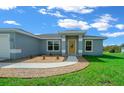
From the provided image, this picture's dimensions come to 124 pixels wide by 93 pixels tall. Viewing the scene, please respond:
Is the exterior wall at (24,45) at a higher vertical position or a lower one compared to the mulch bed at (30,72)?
higher

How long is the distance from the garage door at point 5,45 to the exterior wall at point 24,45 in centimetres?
43

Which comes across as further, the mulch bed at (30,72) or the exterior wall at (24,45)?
the exterior wall at (24,45)

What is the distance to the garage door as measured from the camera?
15535mm

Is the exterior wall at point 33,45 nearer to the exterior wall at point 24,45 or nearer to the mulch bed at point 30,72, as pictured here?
the exterior wall at point 24,45

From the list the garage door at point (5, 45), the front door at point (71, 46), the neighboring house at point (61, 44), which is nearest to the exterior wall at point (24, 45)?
the neighboring house at point (61, 44)

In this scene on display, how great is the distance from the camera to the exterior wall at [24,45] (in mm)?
15617

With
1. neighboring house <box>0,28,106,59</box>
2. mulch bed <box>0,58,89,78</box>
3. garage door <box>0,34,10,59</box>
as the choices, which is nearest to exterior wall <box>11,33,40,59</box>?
neighboring house <box>0,28,106,59</box>

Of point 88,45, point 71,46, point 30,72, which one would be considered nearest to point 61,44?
point 71,46

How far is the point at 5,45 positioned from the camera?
15.6 meters

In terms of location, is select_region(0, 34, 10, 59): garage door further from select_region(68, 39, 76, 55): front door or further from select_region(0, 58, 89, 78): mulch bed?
select_region(68, 39, 76, 55): front door

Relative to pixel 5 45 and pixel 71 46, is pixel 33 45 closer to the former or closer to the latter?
pixel 71 46

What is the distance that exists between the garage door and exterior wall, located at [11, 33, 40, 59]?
1.39ft

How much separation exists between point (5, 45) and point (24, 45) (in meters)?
2.95
